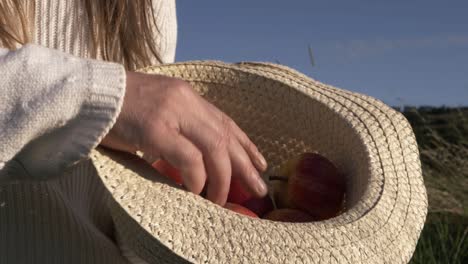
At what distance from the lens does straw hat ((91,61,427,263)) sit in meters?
1.11

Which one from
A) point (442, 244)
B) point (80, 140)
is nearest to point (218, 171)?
point (80, 140)

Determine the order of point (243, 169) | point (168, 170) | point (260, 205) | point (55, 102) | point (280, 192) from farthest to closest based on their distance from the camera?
point (280, 192)
point (260, 205)
point (168, 170)
point (243, 169)
point (55, 102)

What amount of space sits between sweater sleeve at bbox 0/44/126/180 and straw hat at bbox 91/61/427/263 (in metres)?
0.09

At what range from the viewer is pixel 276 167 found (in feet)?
5.73

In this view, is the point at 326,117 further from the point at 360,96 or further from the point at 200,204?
the point at 200,204

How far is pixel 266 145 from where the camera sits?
170 cm

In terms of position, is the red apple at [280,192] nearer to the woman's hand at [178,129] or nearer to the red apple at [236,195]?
the red apple at [236,195]

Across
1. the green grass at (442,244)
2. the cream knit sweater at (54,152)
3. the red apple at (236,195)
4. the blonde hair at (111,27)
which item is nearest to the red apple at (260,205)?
the red apple at (236,195)

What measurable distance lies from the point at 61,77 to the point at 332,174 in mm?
689

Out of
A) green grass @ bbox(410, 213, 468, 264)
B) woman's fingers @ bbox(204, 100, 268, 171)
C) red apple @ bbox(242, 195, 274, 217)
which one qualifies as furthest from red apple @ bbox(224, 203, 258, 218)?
green grass @ bbox(410, 213, 468, 264)

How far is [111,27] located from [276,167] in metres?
0.47

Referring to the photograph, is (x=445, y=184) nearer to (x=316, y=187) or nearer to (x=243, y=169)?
(x=316, y=187)

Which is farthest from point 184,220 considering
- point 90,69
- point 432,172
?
point 432,172

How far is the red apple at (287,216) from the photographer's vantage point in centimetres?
145
